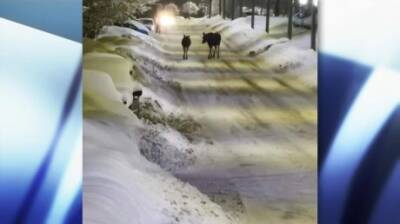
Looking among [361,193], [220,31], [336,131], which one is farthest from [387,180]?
[220,31]

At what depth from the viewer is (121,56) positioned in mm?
2395

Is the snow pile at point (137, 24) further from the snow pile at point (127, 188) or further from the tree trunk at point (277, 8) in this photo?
the tree trunk at point (277, 8)

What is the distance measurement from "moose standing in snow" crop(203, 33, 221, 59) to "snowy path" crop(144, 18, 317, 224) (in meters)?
0.02

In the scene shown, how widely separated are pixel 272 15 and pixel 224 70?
12.1 inches

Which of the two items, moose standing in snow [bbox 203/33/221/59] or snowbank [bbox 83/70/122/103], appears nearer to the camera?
snowbank [bbox 83/70/122/103]

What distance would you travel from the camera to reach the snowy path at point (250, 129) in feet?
7.70

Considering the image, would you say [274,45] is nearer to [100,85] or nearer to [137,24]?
[137,24]

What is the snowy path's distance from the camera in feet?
7.70

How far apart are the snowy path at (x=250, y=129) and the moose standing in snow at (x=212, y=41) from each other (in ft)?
0.07

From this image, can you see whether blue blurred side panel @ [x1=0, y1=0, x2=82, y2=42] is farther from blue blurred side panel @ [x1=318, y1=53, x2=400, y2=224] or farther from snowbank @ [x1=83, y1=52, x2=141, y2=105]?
blue blurred side panel @ [x1=318, y1=53, x2=400, y2=224]

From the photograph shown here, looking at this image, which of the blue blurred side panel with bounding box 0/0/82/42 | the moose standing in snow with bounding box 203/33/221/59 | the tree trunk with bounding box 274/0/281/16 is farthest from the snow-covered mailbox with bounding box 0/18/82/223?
the tree trunk with bounding box 274/0/281/16

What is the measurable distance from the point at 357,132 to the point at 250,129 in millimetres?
415

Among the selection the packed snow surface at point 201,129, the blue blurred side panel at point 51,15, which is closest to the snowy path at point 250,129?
the packed snow surface at point 201,129

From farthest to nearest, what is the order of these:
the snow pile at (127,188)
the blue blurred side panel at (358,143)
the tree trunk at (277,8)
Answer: the tree trunk at (277,8) → the blue blurred side panel at (358,143) → the snow pile at (127,188)
